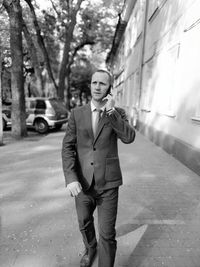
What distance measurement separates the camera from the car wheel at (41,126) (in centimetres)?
1191

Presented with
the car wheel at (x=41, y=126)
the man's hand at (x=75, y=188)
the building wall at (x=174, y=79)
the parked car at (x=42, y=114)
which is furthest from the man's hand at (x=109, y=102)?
the car wheel at (x=41, y=126)

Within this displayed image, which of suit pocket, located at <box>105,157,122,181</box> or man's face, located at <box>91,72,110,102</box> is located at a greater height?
man's face, located at <box>91,72,110,102</box>

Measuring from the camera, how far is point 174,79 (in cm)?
728

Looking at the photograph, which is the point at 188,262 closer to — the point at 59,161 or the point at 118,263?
the point at 118,263

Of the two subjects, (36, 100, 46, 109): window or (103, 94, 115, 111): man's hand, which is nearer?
(103, 94, 115, 111): man's hand

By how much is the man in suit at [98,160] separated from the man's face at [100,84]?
1 centimetres

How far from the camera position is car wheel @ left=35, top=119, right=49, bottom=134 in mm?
11914

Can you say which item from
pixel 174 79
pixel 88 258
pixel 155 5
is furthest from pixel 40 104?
pixel 88 258

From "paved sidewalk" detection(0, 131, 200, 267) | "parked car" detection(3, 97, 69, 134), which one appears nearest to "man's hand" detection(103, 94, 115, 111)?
"paved sidewalk" detection(0, 131, 200, 267)

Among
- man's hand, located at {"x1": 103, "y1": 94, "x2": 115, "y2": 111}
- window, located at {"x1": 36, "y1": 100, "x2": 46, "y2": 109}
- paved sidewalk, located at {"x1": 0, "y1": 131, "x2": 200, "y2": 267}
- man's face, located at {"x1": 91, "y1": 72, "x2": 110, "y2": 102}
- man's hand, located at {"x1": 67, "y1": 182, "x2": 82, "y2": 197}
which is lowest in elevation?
paved sidewalk, located at {"x1": 0, "y1": 131, "x2": 200, "y2": 267}

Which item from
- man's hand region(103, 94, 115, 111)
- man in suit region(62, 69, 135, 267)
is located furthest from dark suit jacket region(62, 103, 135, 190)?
man's hand region(103, 94, 115, 111)

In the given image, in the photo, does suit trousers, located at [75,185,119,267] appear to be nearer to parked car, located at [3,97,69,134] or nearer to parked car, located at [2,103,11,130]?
parked car, located at [3,97,69,134]

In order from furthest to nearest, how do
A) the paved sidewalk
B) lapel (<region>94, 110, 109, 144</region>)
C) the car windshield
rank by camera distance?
the car windshield, the paved sidewalk, lapel (<region>94, 110, 109, 144</region>)

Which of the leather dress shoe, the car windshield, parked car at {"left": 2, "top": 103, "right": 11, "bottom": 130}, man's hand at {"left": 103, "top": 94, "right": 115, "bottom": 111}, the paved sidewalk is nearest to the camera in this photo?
man's hand at {"left": 103, "top": 94, "right": 115, "bottom": 111}
